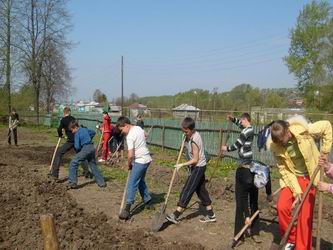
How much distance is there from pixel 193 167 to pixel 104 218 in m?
1.79

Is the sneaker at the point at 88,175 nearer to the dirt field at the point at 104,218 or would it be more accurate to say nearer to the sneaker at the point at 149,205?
the dirt field at the point at 104,218

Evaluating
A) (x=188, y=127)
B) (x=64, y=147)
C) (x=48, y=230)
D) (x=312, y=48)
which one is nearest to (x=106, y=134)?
(x=64, y=147)

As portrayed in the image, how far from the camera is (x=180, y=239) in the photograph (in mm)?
6625

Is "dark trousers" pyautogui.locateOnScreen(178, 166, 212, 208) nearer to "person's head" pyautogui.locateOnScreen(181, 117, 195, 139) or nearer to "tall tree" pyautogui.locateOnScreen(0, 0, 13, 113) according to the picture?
"person's head" pyautogui.locateOnScreen(181, 117, 195, 139)

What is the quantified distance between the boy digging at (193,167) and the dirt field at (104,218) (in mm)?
387

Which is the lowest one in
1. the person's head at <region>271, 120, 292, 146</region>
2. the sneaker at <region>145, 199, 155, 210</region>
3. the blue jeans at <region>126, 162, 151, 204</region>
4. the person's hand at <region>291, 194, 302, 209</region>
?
the sneaker at <region>145, 199, 155, 210</region>

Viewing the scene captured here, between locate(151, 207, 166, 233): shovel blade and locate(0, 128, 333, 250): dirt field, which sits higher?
locate(151, 207, 166, 233): shovel blade

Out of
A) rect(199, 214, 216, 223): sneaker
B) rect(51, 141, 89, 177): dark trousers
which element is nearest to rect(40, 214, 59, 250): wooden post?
rect(199, 214, 216, 223): sneaker

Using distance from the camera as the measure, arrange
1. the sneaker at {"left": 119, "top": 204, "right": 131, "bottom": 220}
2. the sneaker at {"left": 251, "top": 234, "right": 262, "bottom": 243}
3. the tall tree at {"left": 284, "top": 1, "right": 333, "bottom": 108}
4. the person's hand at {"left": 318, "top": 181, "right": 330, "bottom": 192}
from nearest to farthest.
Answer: the person's hand at {"left": 318, "top": 181, "right": 330, "bottom": 192} → the sneaker at {"left": 251, "top": 234, "right": 262, "bottom": 243} → the sneaker at {"left": 119, "top": 204, "right": 131, "bottom": 220} → the tall tree at {"left": 284, "top": 1, "right": 333, "bottom": 108}

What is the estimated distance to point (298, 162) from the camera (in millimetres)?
5180

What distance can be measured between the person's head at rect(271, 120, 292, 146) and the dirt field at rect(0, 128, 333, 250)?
1970 millimetres

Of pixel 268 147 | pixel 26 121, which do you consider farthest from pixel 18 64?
pixel 268 147

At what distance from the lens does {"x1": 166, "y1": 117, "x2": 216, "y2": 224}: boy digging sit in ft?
22.8

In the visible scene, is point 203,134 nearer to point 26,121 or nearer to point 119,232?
point 119,232
